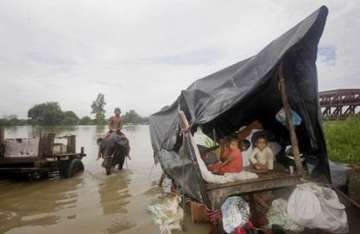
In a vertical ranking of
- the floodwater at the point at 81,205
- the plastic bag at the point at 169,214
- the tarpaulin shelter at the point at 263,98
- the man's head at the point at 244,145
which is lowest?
the floodwater at the point at 81,205

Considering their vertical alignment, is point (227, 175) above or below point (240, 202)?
above

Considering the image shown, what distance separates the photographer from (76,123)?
255 ft

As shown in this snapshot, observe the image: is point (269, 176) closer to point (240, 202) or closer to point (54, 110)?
point (240, 202)

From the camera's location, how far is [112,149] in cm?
964

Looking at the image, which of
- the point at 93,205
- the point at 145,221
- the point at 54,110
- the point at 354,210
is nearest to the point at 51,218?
the point at 93,205

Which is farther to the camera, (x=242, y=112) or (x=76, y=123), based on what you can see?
(x=76, y=123)

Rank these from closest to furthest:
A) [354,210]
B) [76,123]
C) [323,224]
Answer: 1. [323,224]
2. [354,210]
3. [76,123]

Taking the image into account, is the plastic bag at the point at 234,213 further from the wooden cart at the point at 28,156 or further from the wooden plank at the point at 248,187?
the wooden cart at the point at 28,156

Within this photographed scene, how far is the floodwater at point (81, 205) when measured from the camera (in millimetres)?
4902

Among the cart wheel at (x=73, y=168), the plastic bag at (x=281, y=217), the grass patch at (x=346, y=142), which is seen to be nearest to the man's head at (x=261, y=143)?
the plastic bag at (x=281, y=217)

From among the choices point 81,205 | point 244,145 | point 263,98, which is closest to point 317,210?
point 244,145

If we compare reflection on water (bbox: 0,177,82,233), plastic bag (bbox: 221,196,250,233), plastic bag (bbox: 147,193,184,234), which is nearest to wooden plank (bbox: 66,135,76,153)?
reflection on water (bbox: 0,177,82,233)

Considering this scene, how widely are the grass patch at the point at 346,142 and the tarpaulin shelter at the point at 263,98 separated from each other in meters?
1.64

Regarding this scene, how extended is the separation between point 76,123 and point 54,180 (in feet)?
237
